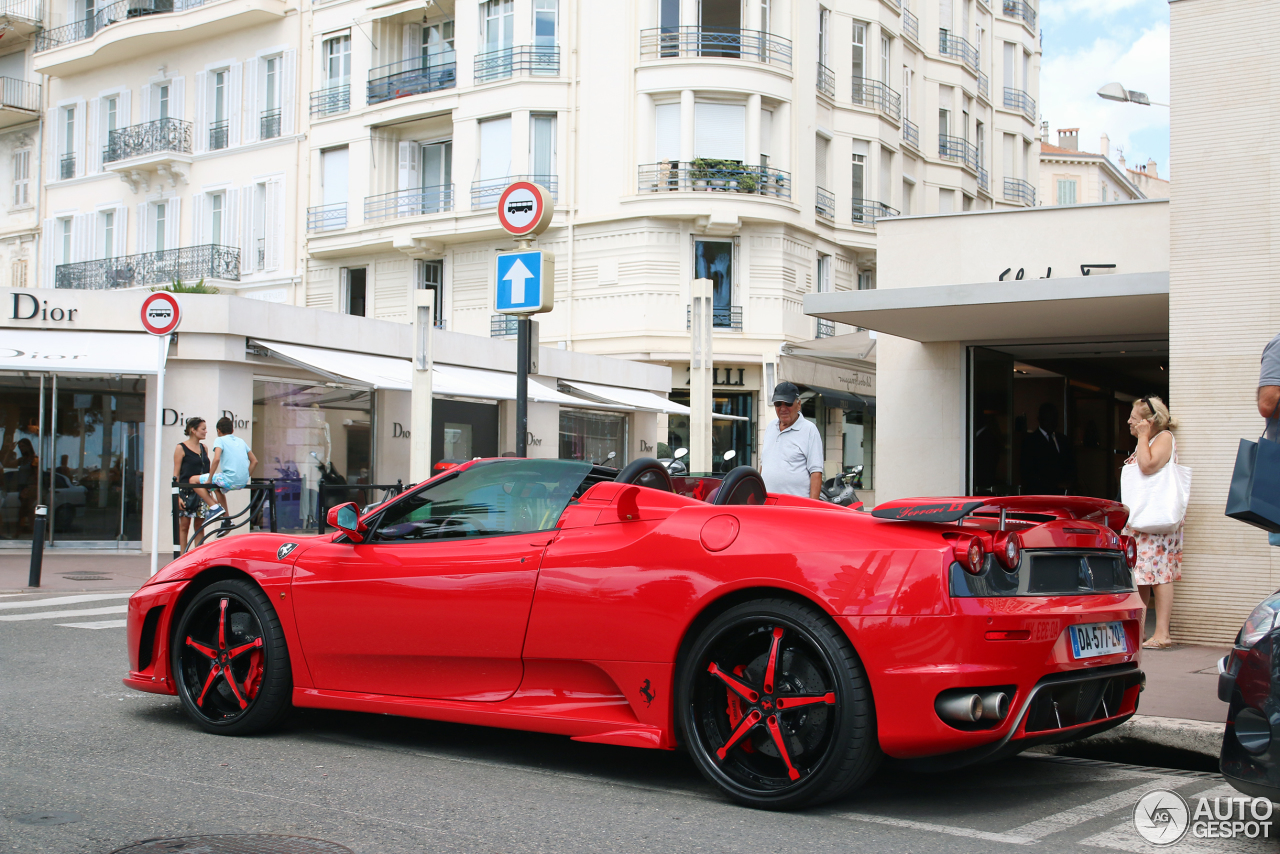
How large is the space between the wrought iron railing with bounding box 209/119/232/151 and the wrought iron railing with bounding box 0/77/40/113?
7.53 meters

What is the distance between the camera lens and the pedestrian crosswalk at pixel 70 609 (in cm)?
941

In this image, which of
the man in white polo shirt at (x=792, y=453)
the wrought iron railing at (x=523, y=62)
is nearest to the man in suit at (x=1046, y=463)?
the man in white polo shirt at (x=792, y=453)

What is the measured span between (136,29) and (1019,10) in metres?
29.3

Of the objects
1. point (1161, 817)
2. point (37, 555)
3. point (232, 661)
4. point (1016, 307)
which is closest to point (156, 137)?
point (37, 555)

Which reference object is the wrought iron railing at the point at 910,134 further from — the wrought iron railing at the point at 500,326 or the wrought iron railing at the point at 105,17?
the wrought iron railing at the point at 105,17

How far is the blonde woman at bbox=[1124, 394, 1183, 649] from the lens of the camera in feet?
26.1

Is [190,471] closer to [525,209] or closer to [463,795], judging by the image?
[525,209]

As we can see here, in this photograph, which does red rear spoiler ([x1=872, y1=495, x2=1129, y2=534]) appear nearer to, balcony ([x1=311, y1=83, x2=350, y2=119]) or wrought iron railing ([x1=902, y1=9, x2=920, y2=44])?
balcony ([x1=311, y1=83, x2=350, y2=119])

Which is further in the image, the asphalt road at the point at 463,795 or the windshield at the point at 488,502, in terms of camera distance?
the windshield at the point at 488,502

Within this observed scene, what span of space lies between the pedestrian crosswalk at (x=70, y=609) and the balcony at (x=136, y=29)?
87.9 feet

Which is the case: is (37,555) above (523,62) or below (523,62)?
below

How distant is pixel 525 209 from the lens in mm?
9203

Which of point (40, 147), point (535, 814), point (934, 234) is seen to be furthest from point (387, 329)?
point (40, 147)

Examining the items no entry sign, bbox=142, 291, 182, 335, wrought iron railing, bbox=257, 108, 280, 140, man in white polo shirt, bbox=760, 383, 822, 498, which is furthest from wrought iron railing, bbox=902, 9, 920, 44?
man in white polo shirt, bbox=760, 383, 822, 498
